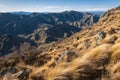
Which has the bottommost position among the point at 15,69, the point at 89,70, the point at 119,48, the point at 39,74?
the point at 15,69

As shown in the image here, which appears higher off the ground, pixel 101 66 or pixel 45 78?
pixel 101 66

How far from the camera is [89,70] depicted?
10.8 metres

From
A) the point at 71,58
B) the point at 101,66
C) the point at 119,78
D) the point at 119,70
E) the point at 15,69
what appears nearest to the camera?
the point at 119,78

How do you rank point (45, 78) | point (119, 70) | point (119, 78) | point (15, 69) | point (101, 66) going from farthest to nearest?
point (15, 69) < point (45, 78) < point (101, 66) < point (119, 70) < point (119, 78)

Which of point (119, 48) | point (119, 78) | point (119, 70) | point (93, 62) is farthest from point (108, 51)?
point (119, 78)

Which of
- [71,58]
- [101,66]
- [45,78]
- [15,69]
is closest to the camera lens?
[101,66]

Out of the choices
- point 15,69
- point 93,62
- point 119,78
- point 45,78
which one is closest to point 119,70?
point 119,78

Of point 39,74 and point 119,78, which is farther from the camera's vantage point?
point 39,74

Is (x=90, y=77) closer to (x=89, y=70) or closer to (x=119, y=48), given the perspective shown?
(x=89, y=70)

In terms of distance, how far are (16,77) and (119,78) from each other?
300 inches

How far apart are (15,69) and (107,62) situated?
367 inches

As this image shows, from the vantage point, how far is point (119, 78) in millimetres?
9398

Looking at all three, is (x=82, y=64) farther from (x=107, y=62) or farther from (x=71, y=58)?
(x=71, y=58)

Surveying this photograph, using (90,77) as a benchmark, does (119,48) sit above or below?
above
